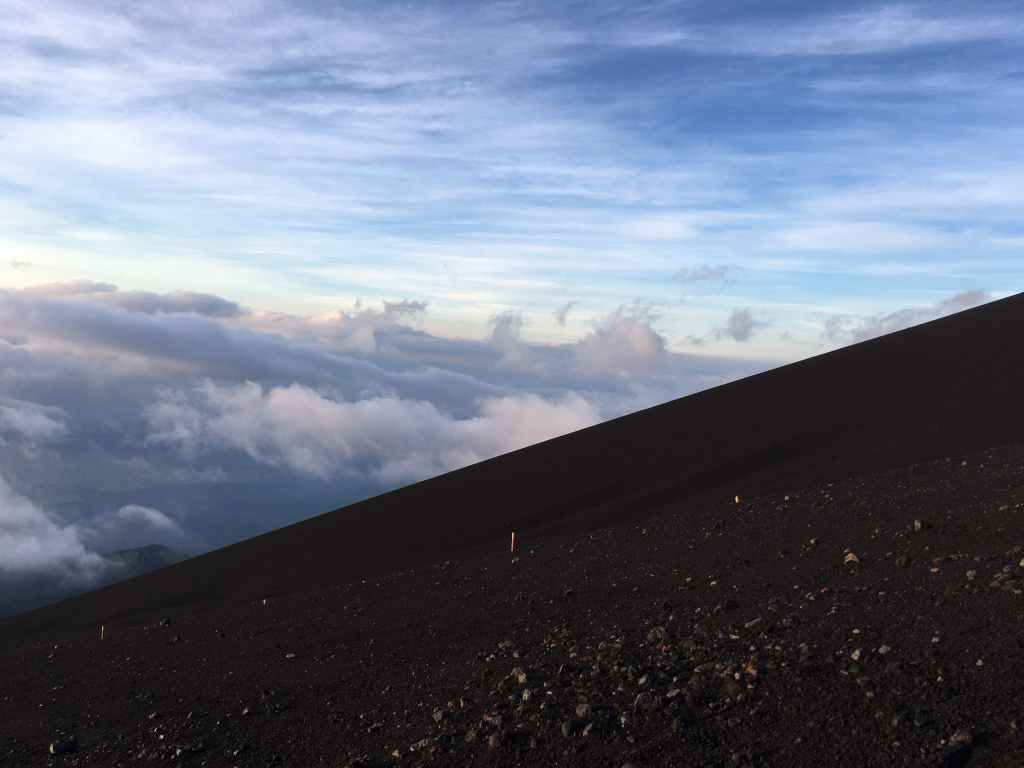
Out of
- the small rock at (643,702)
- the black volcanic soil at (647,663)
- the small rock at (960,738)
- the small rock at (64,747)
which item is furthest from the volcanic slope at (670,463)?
the small rock at (960,738)

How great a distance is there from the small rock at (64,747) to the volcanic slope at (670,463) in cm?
1235

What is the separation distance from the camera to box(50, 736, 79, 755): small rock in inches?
261

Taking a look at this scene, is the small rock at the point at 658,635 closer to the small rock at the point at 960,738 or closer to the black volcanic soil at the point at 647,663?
the black volcanic soil at the point at 647,663

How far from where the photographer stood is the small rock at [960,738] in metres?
3.80

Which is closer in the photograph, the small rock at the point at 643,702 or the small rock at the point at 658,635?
the small rock at the point at 643,702

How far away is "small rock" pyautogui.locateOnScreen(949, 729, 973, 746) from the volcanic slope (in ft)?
41.8

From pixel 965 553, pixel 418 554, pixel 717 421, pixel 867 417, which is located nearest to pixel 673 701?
pixel 965 553

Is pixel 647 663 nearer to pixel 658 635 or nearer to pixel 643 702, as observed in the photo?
pixel 658 635

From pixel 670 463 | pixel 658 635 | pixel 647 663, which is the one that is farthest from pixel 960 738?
pixel 670 463

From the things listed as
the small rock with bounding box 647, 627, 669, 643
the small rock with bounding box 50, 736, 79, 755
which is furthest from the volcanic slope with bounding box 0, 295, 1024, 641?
the small rock with bounding box 50, 736, 79, 755

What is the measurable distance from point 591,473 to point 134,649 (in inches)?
640

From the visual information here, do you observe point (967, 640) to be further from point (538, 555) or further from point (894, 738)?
point (538, 555)

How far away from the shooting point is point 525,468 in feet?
89.9

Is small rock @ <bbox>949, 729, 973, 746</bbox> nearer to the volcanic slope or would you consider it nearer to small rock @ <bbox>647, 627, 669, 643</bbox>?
small rock @ <bbox>647, 627, 669, 643</bbox>
